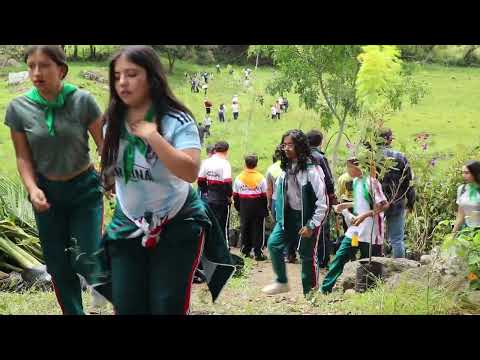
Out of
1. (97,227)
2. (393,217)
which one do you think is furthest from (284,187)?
(97,227)

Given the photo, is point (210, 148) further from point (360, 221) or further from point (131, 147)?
point (131, 147)

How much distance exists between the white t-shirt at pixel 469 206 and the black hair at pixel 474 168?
11 cm

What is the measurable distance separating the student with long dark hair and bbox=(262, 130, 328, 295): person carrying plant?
2234 mm

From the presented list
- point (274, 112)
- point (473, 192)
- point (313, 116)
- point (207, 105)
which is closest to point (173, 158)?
point (207, 105)

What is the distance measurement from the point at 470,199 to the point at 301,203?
1290 millimetres

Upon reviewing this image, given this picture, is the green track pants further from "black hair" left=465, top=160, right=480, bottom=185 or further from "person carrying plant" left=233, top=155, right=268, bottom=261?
"person carrying plant" left=233, top=155, right=268, bottom=261

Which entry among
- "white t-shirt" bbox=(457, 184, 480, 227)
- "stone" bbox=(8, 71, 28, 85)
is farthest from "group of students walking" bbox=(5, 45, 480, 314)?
"white t-shirt" bbox=(457, 184, 480, 227)

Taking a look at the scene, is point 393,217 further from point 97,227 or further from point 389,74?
point 97,227

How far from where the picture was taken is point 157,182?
10.4 feet

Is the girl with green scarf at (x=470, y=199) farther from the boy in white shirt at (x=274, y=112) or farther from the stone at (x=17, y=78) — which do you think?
the stone at (x=17, y=78)

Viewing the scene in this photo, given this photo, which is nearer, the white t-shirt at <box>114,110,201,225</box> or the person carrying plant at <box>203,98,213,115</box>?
the white t-shirt at <box>114,110,201,225</box>

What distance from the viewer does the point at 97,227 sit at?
3.86m

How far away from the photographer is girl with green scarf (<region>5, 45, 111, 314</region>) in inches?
143
